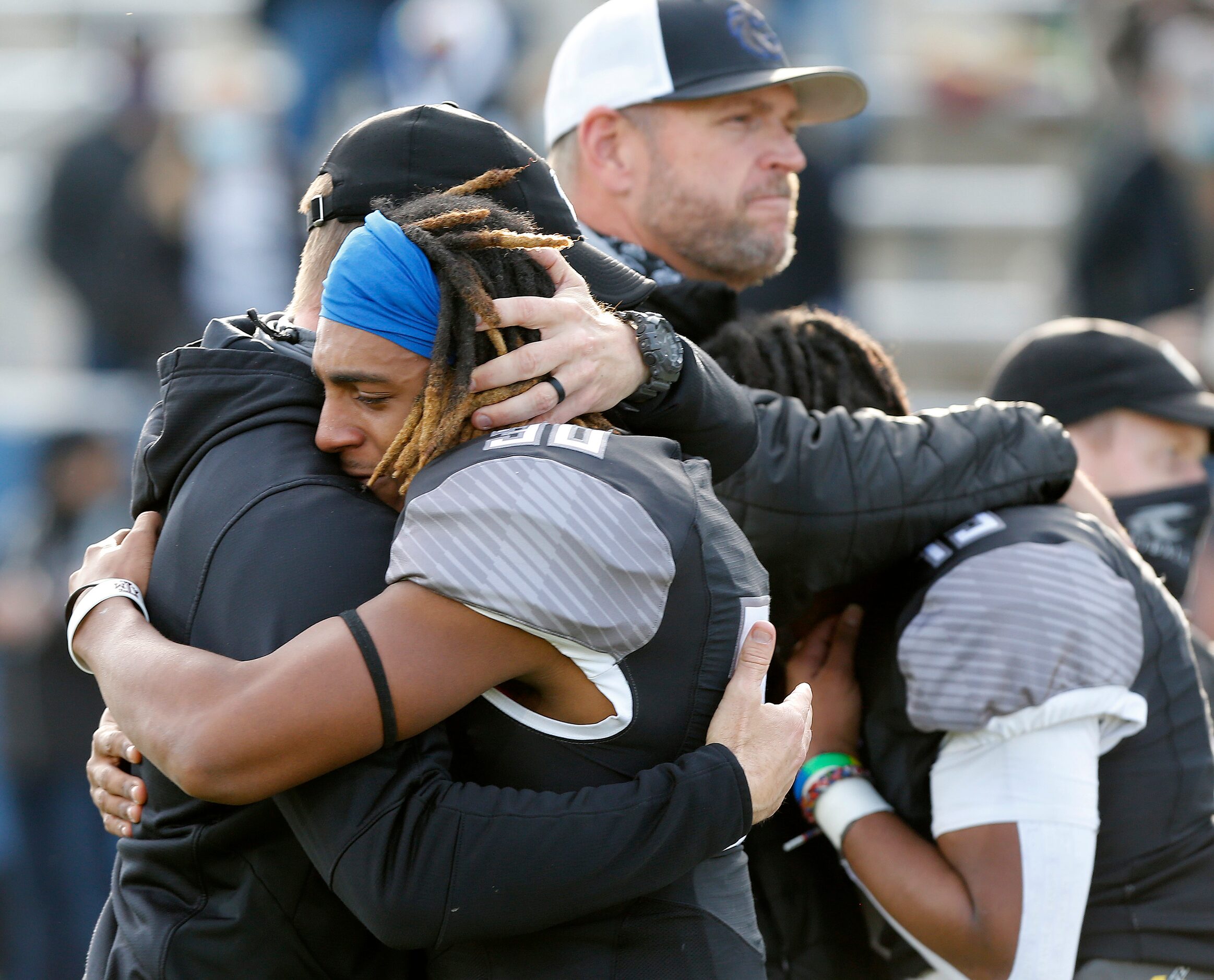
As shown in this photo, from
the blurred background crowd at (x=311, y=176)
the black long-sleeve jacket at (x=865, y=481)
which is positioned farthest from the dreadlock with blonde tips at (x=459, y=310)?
the blurred background crowd at (x=311, y=176)

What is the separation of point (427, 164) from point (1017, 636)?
1.08 metres

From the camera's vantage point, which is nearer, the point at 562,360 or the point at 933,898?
the point at 562,360

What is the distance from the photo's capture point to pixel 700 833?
1.64 meters

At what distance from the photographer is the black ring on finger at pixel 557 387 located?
1.73 m

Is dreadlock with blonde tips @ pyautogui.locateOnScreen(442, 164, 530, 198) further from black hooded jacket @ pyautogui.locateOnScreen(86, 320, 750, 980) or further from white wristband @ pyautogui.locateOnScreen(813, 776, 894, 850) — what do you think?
white wristband @ pyautogui.locateOnScreen(813, 776, 894, 850)

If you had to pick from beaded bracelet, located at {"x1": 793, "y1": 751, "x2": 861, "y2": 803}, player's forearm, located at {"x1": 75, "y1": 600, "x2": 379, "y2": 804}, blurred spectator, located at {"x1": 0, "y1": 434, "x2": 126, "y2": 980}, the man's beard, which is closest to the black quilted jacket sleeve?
beaded bracelet, located at {"x1": 793, "y1": 751, "x2": 861, "y2": 803}

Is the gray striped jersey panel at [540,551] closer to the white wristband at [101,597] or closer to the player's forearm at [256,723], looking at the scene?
the player's forearm at [256,723]

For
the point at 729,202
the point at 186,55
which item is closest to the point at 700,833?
the point at 729,202

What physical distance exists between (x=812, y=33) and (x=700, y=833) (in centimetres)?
662

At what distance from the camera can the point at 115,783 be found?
192 cm

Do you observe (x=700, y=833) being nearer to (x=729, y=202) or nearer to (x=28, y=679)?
(x=729, y=202)

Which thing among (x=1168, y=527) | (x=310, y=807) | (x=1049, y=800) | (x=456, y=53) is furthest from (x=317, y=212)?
(x=456, y=53)

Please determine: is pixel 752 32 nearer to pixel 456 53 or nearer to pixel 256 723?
pixel 256 723

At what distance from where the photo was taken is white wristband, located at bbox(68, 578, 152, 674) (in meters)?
1.77
